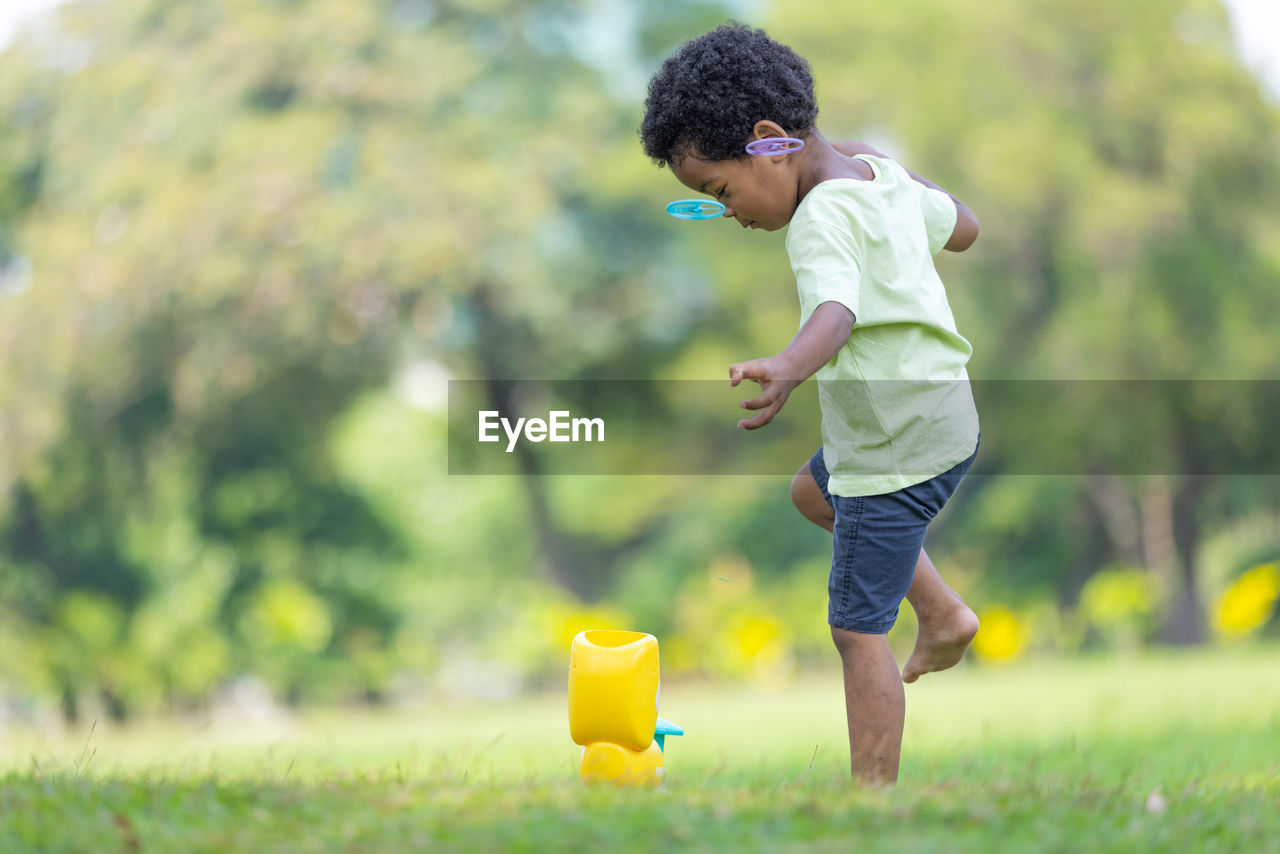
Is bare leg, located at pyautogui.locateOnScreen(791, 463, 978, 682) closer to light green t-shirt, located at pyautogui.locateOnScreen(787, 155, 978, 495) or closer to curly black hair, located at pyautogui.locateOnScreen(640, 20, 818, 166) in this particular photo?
light green t-shirt, located at pyautogui.locateOnScreen(787, 155, 978, 495)

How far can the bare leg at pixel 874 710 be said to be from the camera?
7.50 feet

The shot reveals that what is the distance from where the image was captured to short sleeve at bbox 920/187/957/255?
102 inches

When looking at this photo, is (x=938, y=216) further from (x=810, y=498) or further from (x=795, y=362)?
(x=795, y=362)

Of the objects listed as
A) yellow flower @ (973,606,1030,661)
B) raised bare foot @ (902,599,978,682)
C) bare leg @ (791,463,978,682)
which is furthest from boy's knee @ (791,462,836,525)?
yellow flower @ (973,606,1030,661)

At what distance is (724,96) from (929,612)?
1.20 metres

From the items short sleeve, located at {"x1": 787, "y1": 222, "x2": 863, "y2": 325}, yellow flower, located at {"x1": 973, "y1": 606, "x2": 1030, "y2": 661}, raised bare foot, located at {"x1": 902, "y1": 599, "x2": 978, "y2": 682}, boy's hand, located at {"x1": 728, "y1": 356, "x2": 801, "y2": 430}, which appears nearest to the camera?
boy's hand, located at {"x1": 728, "y1": 356, "x2": 801, "y2": 430}

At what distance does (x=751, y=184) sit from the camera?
7.96 feet

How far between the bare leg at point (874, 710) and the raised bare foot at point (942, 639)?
0.24 m

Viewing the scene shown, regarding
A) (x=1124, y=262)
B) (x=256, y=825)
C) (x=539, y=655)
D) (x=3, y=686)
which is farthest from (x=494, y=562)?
(x=256, y=825)

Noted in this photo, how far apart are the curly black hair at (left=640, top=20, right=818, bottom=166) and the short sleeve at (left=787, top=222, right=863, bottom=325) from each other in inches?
11.6

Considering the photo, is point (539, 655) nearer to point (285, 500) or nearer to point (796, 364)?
point (285, 500)

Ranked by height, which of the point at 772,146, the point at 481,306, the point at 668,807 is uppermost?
the point at 772,146

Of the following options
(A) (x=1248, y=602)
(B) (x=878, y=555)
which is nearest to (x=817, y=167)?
(B) (x=878, y=555)

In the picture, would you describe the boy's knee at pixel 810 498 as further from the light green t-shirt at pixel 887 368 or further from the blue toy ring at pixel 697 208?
the blue toy ring at pixel 697 208
